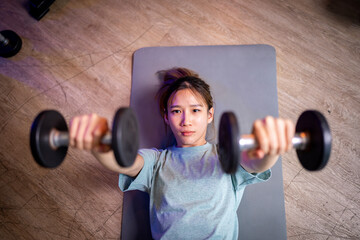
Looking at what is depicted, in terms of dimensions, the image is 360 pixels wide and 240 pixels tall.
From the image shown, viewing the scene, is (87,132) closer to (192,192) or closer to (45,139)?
(45,139)

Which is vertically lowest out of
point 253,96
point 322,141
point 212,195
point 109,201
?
point 109,201

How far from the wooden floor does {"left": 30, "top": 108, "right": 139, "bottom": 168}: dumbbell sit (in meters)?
0.49

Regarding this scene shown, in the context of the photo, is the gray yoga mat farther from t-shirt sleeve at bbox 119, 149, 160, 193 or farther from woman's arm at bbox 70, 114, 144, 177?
woman's arm at bbox 70, 114, 144, 177

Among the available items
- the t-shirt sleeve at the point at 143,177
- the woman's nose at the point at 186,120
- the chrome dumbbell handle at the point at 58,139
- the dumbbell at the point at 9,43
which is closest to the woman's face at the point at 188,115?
the woman's nose at the point at 186,120

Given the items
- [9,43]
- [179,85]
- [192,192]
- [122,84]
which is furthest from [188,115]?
[9,43]

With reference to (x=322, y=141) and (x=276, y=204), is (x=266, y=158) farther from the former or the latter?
(x=276, y=204)

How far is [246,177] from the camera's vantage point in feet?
2.56

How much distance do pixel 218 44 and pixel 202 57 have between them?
163 millimetres

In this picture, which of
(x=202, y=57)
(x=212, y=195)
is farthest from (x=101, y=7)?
(x=212, y=195)

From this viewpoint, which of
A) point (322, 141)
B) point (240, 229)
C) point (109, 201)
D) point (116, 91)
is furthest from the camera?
point (116, 91)

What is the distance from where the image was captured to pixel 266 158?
0.64 metres

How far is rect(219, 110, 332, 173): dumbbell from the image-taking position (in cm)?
52

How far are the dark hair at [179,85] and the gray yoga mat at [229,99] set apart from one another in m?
0.04

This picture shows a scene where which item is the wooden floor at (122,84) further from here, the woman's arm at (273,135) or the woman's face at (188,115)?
the woman's arm at (273,135)
